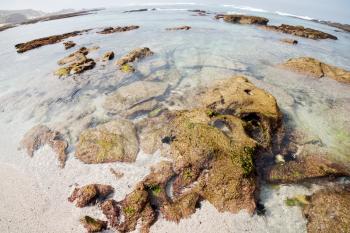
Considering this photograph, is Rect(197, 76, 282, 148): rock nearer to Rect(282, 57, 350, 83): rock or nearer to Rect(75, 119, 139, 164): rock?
Rect(75, 119, 139, 164): rock

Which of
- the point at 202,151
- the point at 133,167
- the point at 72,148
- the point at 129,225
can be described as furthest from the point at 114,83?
the point at 129,225

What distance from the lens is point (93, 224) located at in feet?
26.2

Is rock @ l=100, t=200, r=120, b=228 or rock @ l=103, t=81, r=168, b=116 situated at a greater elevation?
rock @ l=100, t=200, r=120, b=228

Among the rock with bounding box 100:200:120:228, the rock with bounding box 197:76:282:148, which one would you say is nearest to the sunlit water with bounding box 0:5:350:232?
the rock with bounding box 100:200:120:228

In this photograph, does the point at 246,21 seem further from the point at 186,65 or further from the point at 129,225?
the point at 129,225

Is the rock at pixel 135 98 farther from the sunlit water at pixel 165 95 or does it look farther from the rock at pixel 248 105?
the rock at pixel 248 105

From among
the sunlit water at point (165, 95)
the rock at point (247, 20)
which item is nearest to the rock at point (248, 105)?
the sunlit water at point (165, 95)

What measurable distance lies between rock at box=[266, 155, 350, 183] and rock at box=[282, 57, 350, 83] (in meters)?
12.8

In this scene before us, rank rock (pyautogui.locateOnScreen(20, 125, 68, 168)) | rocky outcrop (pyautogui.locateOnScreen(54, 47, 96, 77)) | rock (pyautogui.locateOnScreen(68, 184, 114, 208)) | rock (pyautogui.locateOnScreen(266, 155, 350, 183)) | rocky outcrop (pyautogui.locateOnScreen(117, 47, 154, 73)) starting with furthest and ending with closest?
rocky outcrop (pyautogui.locateOnScreen(54, 47, 96, 77)) → rocky outcrop (pyautogui.locateOnScreen(117, 47, 154, 73)) → rock (pyautogui.locateOnScreen(20, 125, 68, 168)) → rock (pyautogui.locateOnScreen(266, 155, 350, 183)) → rock (pyautogui.locateOnScreen(68, 184, 114, 208))

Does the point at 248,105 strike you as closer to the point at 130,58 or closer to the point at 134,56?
the point at 130,58

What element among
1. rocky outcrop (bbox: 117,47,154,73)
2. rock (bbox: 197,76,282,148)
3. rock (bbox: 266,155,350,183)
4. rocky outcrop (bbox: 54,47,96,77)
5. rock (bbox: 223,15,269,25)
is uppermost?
rock (bbox: 197,76,282,148)

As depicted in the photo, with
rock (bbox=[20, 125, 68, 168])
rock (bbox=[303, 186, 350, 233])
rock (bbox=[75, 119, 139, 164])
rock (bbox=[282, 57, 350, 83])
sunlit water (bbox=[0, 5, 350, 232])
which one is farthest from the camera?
rock (bbox=[282, 57, 350, 83])

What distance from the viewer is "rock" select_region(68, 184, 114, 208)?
354 inches

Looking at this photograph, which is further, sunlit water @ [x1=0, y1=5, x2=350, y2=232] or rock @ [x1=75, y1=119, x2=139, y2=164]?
rock @ [x1=75, y1=119, x2=139, y2=164]
